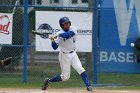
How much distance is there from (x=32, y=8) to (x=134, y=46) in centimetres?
316

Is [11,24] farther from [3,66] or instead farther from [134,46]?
[134,46]

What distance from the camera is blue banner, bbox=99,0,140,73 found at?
1450 centimetres

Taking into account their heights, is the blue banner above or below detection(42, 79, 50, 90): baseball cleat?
above

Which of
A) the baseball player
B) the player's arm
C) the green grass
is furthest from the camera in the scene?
the green grass

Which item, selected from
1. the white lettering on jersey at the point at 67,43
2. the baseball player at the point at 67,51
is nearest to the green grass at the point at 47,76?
the baseball player at the point at 67,51

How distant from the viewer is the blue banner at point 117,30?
14.5m

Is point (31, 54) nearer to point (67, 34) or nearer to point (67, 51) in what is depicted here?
point (67, 51)

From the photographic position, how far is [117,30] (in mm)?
14531

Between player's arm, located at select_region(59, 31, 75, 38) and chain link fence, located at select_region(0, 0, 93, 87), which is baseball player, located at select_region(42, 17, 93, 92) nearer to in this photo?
player's arm, located at select_region(59, 31, 75, 38)

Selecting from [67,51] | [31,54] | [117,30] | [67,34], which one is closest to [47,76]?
[31,54]

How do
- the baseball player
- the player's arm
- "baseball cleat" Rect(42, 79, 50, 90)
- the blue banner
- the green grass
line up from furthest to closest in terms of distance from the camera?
1. the green grass
2. the blue banner
3. "baseball cleat" Rect(42, 79, 50, 90)
4. the baseball player
5. the player's arm

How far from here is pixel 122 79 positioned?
50.2 ft

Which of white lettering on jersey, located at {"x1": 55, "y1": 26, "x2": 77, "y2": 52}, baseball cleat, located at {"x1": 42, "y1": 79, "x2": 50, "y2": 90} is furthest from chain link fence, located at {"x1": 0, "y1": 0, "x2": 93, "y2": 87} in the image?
white lettering on jersey, located at {"x1": 55, "y1": 26, "x2": 77, "y2": 52}

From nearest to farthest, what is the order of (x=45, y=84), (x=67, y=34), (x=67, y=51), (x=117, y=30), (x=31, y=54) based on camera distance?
(x=67, y=34)
(x=67, y=51)
(x=45, y=84)
(x=117, y=30)
(x=31, y=54)
